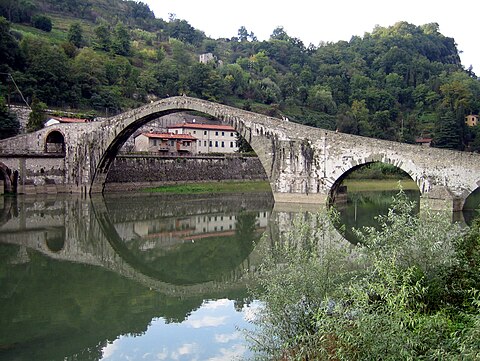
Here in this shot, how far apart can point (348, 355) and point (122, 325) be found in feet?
19.7

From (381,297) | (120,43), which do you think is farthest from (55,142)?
(120,43)

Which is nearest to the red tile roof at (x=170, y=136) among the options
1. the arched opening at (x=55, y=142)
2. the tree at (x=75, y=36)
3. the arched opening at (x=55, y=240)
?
the arched opening at (x=55, y=142)

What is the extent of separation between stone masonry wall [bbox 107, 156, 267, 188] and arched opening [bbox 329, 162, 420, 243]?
9188 mm

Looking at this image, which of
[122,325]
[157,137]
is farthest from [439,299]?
[157,137]

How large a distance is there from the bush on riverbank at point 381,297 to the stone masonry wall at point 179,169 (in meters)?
32.8

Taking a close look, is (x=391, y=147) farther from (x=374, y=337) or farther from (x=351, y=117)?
(x=351, y=117)

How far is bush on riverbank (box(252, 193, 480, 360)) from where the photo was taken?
5680 millimetres

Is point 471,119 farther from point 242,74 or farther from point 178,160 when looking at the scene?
point 178,160

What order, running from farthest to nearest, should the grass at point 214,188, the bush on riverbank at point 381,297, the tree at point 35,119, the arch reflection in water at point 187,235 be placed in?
1. the tree at point 35,119
2. the grass at point 214,188
3. the arch reflection in water at point 187,235
4. the bush on riverbank at point 381,297

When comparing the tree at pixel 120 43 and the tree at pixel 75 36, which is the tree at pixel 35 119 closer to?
the tree at pixel 75 36

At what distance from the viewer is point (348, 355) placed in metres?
5.77

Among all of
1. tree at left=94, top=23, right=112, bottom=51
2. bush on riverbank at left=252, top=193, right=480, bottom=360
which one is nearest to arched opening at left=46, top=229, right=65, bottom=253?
bush on riverbank at left=252, top=193, right=480, bottom=360

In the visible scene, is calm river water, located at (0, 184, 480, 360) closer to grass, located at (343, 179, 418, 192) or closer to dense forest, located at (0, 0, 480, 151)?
grass, located at (343, 179, 418, 192)

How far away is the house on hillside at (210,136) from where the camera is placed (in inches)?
2176
